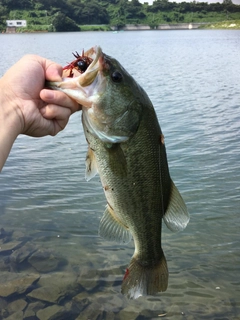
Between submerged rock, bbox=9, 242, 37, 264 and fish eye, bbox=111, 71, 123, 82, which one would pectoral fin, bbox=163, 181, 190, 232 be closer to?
fish eye, bbox=111, 71, 123, 82

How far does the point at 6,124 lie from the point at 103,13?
161646 millimetres

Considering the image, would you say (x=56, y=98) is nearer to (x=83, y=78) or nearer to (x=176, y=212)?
(x=83, y=78)

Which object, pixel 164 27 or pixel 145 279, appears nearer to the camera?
pixel 145 279

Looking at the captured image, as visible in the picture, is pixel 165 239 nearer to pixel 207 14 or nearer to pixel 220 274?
pixel 220 274

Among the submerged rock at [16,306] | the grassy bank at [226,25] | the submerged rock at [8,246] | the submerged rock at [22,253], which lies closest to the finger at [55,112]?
the submerged rock at [16,306]

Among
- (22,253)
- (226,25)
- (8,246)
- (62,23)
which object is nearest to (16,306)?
(22,253)

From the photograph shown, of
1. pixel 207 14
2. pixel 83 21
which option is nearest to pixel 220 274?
pixel 83 21

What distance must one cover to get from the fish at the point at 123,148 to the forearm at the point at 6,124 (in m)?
0.36

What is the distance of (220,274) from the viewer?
6.16 metres

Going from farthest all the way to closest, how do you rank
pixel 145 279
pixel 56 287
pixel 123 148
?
1. pixel 56 287
2. pixel 145 279
3. pixel 123 148

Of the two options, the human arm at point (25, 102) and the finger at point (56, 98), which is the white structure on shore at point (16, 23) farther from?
the finger at point (56, 98)

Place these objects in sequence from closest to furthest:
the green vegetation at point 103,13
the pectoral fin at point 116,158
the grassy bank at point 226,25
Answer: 1. the pectoral fin at point 116,158
2. the green vegetation at point 103,13
3. the grassy bank at point 226,25

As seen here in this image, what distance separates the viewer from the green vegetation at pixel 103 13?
12888 centimetres

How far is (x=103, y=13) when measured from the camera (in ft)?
506
